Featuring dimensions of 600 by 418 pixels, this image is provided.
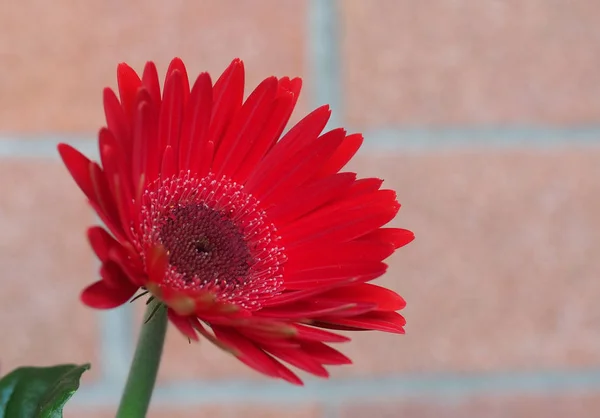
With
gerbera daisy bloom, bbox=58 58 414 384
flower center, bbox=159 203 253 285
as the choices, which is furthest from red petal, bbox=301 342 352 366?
flower center, bbox=159 203 253 285

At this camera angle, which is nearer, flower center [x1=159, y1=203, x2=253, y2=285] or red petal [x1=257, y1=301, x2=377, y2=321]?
red petal [x1=257, y1=301, x2=377, y2=321]

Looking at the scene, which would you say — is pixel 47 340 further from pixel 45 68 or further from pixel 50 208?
pixel 45 68

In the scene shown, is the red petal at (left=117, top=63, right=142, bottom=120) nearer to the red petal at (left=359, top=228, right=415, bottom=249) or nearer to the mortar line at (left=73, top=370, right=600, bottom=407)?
the red petal at (left=359, top=228, right=415, bottom=249)

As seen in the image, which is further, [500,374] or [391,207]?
[500,374]

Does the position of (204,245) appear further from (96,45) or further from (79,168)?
(96,45)

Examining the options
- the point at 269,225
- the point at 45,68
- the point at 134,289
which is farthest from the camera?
the point at 45,68

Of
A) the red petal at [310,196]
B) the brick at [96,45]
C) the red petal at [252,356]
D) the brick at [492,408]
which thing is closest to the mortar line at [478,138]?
the brick at [96,45]

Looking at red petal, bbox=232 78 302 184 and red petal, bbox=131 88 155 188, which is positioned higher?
red petal, bbox=232 78 302 184

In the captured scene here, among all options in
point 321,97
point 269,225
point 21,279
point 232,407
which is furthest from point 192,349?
point 269,225
